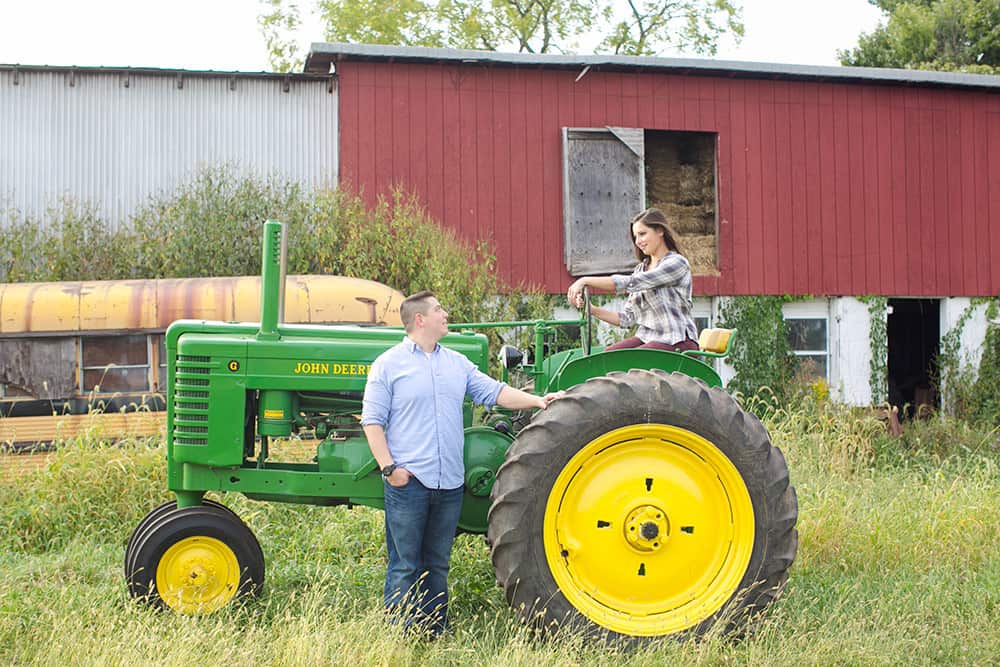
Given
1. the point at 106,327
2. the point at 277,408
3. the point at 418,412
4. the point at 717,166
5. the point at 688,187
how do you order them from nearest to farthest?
the point at 418,412
the point at 277,408
the point at 106,327
the point at 717,166
the point at 688,187

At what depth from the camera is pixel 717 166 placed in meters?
13.6

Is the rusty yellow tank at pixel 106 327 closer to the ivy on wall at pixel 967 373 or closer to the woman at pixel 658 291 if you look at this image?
the woman at pixel 658 291

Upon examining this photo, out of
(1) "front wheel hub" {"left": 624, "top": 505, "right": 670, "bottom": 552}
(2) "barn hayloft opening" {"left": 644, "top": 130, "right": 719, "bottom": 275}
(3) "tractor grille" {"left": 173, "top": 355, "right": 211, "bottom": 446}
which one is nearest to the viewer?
(1) "front wheel hub" {"left": 624, "top": 505, "right": 670, "bottom": 552}

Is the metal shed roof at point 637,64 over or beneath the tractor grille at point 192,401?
over

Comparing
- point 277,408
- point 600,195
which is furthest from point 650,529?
point 600,195

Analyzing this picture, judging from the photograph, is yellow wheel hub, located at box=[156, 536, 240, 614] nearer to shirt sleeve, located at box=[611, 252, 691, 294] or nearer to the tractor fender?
the tractor fender

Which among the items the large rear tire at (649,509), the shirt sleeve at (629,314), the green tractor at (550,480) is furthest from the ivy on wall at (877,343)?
the large rear tire at (649,509)

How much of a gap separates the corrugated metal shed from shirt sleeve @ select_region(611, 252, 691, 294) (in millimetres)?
8241

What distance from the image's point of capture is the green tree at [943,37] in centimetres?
2336

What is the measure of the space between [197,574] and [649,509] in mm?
2000

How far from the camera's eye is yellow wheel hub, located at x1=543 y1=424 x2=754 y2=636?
4105mm

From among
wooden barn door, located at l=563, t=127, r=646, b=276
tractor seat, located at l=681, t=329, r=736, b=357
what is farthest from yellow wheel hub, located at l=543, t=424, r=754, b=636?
wooden barn door, located at l=563, t=127, r=646, b=276

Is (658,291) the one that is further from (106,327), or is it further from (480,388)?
(106,327)

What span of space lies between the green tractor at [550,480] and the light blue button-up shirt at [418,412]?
10.2 inches
